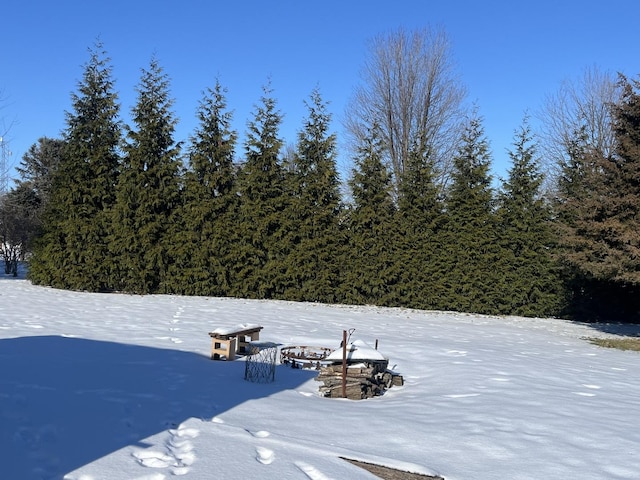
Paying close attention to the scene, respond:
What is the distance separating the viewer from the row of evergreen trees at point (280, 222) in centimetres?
1469

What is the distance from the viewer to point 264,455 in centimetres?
382

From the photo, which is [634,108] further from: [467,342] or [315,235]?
[315,235]

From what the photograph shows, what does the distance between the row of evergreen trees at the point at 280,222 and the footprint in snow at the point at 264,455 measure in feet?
36.6

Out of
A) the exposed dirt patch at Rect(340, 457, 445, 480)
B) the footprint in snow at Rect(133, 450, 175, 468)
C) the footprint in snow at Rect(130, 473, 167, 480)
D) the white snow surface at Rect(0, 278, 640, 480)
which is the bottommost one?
the exposed dirt patch at Rect(340, 457, 445, 480)

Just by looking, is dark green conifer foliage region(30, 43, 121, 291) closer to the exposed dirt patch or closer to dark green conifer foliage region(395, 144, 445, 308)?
dark green conifer foliage region(395, 144, 445, 308)

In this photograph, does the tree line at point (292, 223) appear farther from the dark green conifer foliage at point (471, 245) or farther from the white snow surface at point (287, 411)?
the white snow surface at point (287, 411)

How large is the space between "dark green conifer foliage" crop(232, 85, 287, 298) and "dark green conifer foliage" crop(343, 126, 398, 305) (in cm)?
217

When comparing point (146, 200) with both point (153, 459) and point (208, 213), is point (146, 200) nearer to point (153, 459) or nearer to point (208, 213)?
point (208, 213)

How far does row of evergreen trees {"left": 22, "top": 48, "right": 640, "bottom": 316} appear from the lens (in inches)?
578

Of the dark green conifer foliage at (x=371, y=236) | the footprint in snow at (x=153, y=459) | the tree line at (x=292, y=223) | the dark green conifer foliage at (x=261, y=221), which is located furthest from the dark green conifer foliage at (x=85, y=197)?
the footprint in snow at (x=153, y=459)

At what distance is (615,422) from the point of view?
16.4 feet

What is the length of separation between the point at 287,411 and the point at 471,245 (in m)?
10.8

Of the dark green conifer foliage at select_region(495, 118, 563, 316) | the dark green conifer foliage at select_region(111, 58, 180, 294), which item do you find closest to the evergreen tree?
the dark green conifer foliage at select_region(495, 118, 563, 316)

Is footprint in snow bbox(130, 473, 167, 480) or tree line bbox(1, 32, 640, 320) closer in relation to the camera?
footprint in snow bbox(130, 473, 167, 480)
